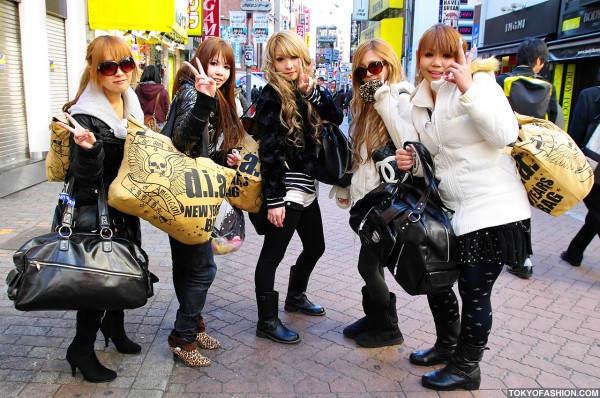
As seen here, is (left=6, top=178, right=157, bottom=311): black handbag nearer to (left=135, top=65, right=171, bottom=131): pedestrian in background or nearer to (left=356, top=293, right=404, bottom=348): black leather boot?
(left=356, top=293, right=404, bottom=348): black leather boot

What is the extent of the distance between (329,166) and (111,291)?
144 centimetres

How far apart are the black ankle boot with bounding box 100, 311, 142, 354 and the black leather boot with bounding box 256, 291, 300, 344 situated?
80cm

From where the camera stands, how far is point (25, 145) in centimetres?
890

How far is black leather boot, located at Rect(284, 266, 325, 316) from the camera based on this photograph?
3.81m

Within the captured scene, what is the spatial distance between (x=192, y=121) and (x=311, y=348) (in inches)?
67.6

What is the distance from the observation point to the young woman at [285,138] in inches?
118

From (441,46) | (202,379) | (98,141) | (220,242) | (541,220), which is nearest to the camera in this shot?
(98,141)

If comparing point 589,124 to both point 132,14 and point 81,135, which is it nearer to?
point 81,135

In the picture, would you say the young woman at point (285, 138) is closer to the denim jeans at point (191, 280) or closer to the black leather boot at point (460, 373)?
the denim jeans at point (191, 280)

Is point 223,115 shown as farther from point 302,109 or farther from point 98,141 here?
point 98,141

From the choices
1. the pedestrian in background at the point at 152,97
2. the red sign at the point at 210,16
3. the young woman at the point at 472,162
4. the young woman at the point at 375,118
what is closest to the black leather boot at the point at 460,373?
the young woman at the point at 472,162

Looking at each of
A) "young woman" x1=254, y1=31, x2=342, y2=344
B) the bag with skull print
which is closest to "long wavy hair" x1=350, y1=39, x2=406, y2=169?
"young woman" x1=254, y1=31, x2=342, y2=344

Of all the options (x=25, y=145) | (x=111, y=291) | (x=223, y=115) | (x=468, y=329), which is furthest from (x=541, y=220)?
(x=25, y=145)

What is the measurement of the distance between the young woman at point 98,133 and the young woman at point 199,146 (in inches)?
11.4
